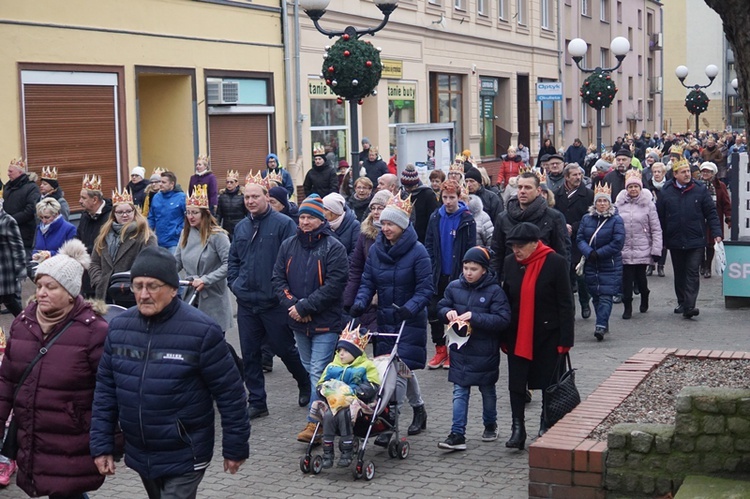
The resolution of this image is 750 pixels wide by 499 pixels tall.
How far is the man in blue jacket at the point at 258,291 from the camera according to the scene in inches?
379

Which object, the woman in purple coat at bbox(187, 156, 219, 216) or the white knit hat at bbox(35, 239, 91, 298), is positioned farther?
Result: the woman in purple coat at bbox(187, 156, 219, 216)

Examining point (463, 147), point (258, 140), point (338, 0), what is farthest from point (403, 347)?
point (463, 147)

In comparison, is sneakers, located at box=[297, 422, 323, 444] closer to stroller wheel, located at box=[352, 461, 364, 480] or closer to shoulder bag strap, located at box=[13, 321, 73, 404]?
stroller wheel, located at box=[352, 461, 364, 480]

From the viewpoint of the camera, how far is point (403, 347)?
905 cm

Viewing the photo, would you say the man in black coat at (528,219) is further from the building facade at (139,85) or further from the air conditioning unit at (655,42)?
the air conditioning unit at (655,42)

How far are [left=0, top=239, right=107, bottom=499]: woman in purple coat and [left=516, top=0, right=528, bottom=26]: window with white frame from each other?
38.1 m

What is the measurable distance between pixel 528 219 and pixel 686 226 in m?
4.89

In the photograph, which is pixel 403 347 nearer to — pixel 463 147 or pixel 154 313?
pixel 154 313

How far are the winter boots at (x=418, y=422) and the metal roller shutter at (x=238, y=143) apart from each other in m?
15.4

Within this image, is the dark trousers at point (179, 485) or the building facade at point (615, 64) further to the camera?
the building facade at point (615, 64)

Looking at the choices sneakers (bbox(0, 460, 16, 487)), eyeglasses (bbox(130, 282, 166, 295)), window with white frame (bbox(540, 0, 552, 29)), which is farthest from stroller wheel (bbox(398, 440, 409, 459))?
window with white frame (bbox(540, 0, 552, 29))

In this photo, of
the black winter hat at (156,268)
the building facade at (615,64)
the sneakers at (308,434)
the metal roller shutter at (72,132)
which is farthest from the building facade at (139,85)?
the building facade at (615,64)

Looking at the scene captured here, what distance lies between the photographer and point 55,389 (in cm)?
585

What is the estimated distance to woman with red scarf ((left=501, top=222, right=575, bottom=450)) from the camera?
8.19 meters
